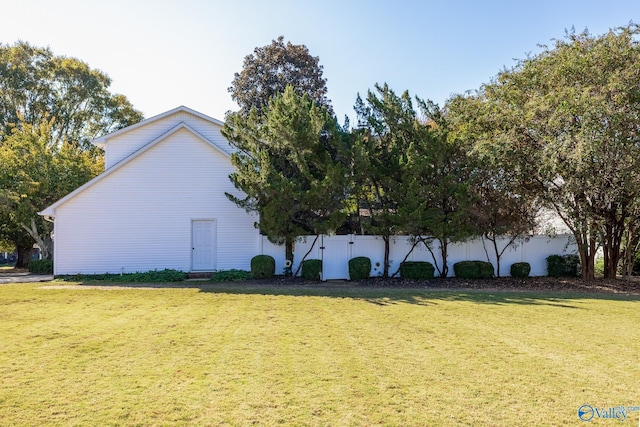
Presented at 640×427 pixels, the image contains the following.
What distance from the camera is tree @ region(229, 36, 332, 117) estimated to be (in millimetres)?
29859

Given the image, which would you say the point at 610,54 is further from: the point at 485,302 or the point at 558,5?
the point at 485,302

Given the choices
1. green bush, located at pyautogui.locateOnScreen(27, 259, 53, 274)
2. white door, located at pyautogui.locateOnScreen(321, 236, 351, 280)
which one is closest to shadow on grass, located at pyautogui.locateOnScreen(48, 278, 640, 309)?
white door, located at pyautogui.locateOnScreen(321, 236, 351, 280)

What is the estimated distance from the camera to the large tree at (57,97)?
32.6 metres

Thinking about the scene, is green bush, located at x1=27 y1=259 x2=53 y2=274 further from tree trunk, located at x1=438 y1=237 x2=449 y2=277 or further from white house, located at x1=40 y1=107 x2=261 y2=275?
tree trunk, located at x1=438 y1=237 x2=449 y2=277

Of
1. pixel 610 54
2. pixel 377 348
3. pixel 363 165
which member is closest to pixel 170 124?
pixel 363 165

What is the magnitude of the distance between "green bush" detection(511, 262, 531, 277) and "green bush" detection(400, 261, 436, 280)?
11.8 feet

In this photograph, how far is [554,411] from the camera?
3.99 meters

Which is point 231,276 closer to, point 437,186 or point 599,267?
point 437,186

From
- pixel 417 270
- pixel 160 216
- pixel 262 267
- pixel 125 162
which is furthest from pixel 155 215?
pixel 417 270

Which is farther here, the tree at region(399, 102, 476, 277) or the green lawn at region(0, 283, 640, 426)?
the tree at region(399, 102, 476, 277)

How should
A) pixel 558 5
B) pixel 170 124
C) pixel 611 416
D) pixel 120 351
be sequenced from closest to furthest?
pixel 611 416, pixel 120 351, pixel 558 5, pixel 170 124

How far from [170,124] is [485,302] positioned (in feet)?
47.1

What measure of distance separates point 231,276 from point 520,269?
1137 cm

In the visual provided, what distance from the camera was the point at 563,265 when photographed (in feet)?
56.5
